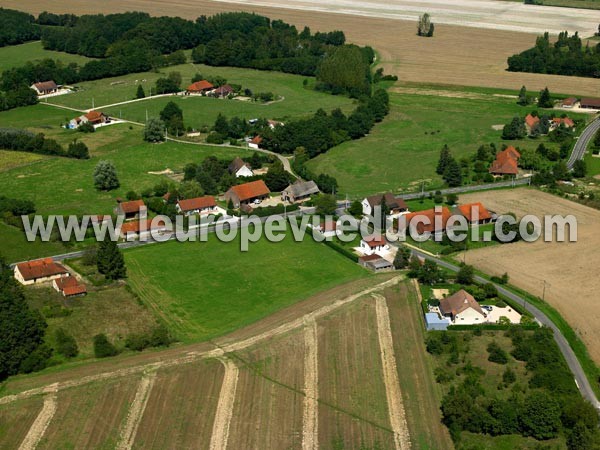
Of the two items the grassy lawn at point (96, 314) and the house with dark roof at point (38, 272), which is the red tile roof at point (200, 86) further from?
the grassy lawn at point (96, 314)

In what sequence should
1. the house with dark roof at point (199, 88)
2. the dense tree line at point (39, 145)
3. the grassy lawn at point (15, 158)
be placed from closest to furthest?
the grassy lawn at point (15, 158), the dense tree line at point (39, 145), the house with dark roof at point (199, 88)

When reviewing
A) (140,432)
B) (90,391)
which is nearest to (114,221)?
(90,391)

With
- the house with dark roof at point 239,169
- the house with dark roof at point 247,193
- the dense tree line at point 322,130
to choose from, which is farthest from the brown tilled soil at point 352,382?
the dense tree line at point 322,130

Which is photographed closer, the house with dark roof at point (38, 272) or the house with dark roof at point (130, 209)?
the house with dark roof at point (38, 272)

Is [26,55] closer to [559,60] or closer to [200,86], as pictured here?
[200,86]

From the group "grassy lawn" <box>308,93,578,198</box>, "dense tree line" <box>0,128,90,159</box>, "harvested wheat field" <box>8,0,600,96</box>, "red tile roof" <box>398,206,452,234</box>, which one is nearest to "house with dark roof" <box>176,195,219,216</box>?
"grassy lawn" <box>308,93,578,198</box>

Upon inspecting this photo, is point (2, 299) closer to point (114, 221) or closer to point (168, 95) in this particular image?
point (114, 221)

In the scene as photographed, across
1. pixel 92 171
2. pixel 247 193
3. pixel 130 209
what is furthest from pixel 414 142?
pixel 130 209

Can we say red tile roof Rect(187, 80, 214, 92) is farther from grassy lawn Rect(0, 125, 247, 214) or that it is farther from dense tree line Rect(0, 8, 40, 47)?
dense tree line Rect(0, 8, 40, 47)
